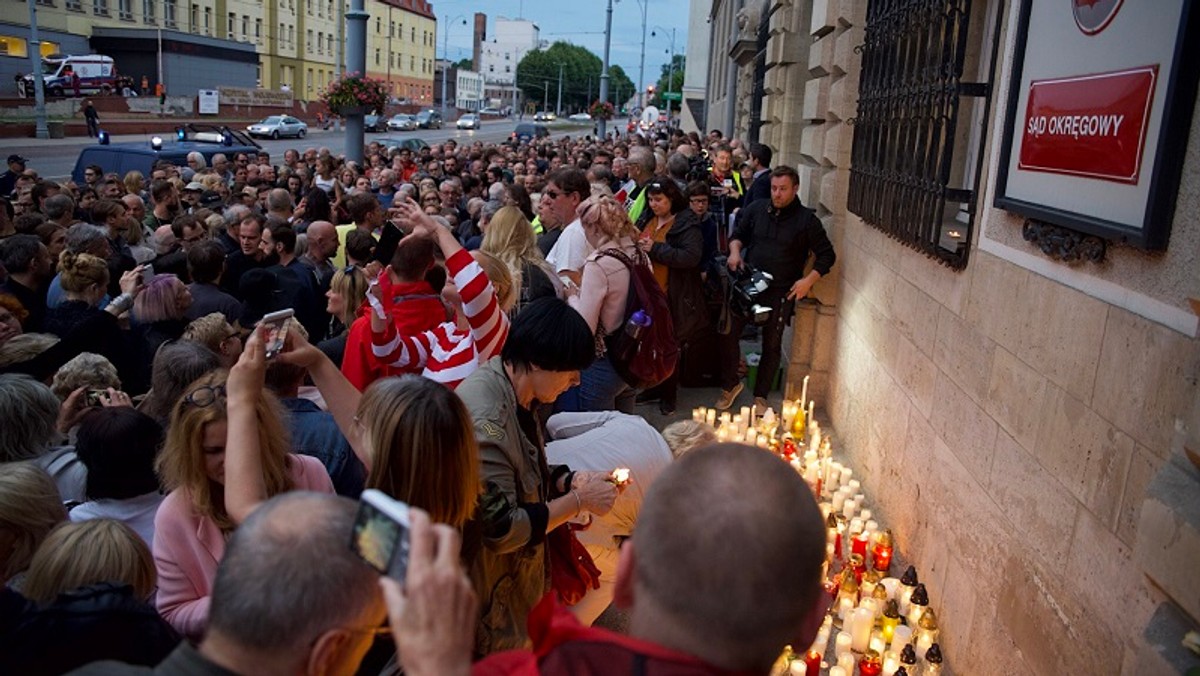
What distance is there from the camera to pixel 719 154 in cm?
1310

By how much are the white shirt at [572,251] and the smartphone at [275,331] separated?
11.6ft

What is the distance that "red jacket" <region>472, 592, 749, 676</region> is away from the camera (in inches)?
58.9

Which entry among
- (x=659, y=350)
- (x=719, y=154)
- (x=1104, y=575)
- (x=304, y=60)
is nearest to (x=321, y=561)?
(x=1104, y=575)

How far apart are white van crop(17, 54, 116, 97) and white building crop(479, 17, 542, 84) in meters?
118

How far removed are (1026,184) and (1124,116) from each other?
87 centimetres

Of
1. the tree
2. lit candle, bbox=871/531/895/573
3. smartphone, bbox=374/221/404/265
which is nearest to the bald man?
lit candle, bbox=871/531/895/573

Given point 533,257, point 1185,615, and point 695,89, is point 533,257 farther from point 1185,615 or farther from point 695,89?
point 695,89

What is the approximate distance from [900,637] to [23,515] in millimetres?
3739

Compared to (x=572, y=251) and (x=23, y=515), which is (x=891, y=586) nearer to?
(x=572, y=251)

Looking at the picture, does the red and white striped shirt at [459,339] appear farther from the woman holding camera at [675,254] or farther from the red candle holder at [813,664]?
the woman holding camera at [675,254]

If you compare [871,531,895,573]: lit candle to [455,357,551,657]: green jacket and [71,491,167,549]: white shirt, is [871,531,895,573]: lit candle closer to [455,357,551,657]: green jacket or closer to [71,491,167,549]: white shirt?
[455,357,551,657]: green jacket

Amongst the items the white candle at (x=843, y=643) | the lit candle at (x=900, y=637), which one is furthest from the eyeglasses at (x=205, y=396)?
the lit candle at (x=900, y=637)

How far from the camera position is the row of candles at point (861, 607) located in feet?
14.6

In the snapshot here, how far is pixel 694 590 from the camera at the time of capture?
155 centimetres
